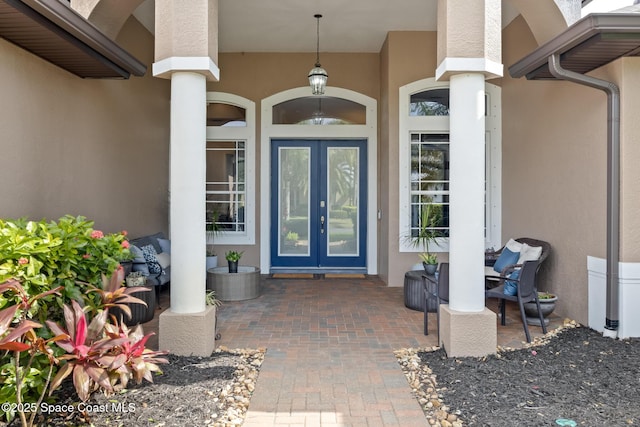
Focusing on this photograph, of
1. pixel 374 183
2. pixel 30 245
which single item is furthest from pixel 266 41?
pixel 30 245

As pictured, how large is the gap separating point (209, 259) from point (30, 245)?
14.8ft

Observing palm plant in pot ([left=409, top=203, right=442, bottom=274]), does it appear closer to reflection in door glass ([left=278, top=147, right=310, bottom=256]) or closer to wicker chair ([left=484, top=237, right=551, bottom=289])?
wicker chair ([left=484, top=237, right=551, bottom=289])

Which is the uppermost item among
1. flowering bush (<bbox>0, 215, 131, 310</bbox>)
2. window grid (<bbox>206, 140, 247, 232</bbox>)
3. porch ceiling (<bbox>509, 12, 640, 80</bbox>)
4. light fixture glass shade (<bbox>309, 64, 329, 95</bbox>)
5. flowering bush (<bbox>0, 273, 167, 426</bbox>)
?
light fixture glass shade (<bbox>309, 64, 329, 95</bbox>)

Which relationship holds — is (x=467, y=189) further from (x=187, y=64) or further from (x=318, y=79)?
(x=318, y=79)

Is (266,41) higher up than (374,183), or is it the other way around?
(266,41)

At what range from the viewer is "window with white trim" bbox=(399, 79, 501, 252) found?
697 cm

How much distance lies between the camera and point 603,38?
3580 mm

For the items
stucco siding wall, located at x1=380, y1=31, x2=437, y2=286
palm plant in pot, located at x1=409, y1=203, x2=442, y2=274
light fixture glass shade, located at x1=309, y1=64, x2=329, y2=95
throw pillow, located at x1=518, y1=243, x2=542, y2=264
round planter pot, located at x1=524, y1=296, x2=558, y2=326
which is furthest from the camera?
stucco siding wall, located at x1=380, y1=31, x2=437, y2=286

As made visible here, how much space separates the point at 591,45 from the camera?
379 cm

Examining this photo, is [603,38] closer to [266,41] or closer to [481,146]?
[481,146]

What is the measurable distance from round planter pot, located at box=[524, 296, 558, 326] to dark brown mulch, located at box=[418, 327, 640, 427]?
A: 1.49ft

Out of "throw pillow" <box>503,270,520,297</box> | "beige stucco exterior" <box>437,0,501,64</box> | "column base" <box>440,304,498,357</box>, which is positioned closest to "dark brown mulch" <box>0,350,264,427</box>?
"column base" <box>440,304,498,357</box>

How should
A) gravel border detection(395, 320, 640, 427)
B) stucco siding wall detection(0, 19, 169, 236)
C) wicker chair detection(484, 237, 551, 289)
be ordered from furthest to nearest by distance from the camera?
wicker chair detection(484, 237, 551, 289) → stucco siding wall detection(0, 19, 169, 236) → gravel border detection(395, 320, 640, 427)

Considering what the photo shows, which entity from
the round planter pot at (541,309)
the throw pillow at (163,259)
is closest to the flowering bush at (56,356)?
the throw pillow at (163,259)
